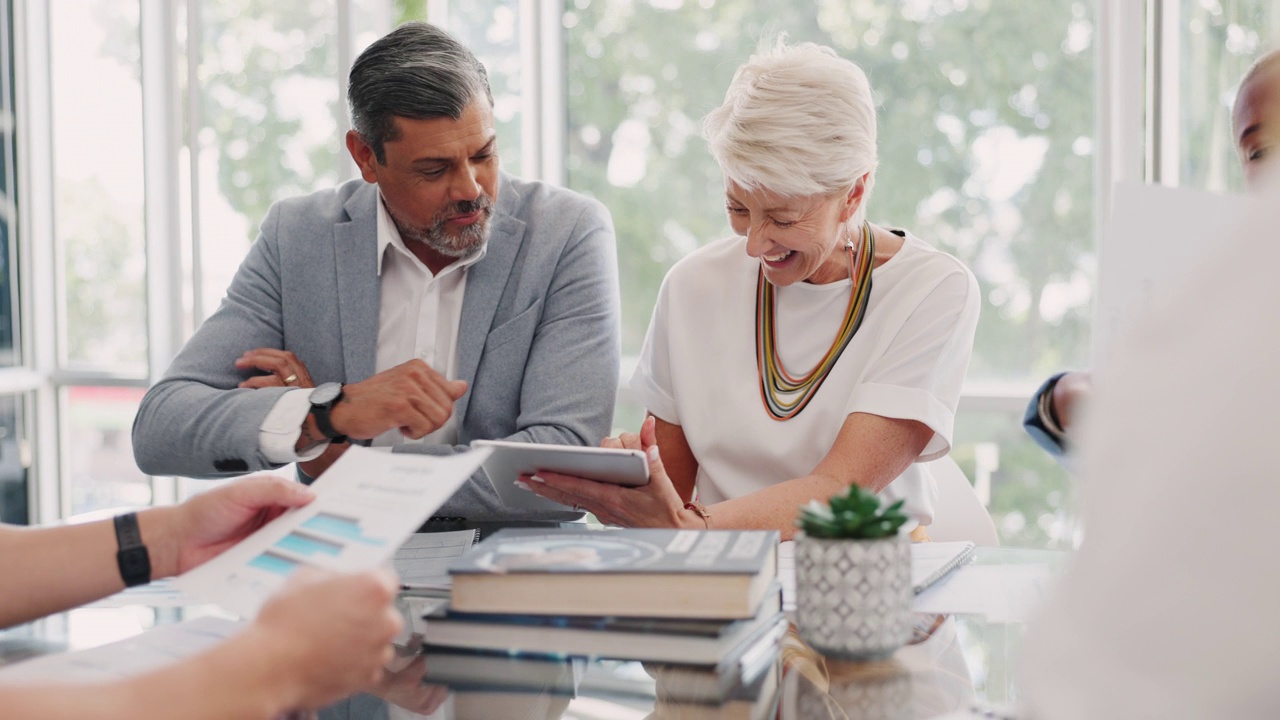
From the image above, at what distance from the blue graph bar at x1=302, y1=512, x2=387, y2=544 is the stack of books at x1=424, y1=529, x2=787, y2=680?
10cm

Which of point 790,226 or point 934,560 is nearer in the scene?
point 934,560

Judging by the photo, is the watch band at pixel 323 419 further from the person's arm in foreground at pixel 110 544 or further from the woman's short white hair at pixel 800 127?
the woman's short white hair at pixel 800 127

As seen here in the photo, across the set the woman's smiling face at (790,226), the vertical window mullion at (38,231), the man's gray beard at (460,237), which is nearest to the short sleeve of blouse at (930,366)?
the woman's smiling face at (790,226)

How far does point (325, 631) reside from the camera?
800 millimetres

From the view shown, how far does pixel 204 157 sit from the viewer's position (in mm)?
4168

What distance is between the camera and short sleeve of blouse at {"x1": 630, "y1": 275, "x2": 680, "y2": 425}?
2076 mm

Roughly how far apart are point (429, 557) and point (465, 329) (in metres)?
0.73

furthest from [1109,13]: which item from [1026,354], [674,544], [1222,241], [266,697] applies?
[266,697]

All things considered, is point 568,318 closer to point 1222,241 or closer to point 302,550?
point 302,550

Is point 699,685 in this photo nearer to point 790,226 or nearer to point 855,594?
point 855,594

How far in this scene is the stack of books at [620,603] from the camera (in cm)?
98

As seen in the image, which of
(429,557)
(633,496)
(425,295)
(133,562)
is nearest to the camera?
(133,562)

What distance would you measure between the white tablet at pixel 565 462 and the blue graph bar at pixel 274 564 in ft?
0.93

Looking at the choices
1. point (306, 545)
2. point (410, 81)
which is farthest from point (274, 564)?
point (410, 81)
